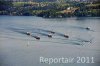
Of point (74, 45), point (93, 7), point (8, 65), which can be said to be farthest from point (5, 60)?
point (93, 7)

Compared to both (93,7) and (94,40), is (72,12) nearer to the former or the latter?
(93,7)

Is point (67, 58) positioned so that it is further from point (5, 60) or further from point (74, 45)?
point (5, 60)

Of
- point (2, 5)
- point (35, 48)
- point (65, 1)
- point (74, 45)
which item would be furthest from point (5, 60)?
point (65, 1)

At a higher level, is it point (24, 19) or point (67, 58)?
point (24, 19)

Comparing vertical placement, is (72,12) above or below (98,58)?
above

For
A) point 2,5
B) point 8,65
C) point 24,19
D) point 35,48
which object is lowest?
point 8,65
